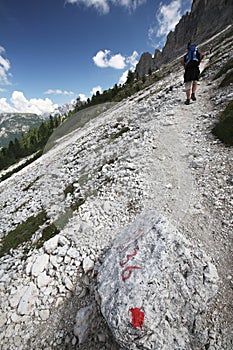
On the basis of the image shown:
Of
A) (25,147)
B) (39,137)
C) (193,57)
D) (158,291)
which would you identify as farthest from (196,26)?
(158,291)

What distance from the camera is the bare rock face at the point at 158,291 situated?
12.1ft

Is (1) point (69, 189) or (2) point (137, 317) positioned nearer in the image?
(2) point (137, 317)

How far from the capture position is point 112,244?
6.27m

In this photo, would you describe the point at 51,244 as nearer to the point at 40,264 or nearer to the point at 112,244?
the point at 40,264

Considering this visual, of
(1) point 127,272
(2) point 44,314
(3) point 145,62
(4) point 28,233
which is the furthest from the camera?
(3) point 145,62

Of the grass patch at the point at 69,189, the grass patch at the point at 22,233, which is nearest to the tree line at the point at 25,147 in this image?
the grass patch at the point at 69,189

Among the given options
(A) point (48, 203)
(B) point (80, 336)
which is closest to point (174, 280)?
(B) point (80, 336)

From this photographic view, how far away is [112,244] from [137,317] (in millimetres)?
2618

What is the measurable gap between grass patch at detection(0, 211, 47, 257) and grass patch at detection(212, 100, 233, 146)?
9.97 metres

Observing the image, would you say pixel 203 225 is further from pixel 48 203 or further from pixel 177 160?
pixel 48 203

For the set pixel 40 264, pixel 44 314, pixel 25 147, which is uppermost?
pixel 40 264

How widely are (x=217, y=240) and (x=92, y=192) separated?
19.1 ft

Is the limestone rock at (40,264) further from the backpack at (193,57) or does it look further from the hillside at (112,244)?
the backpack at (193,57)

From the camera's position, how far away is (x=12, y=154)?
70.9 metres
